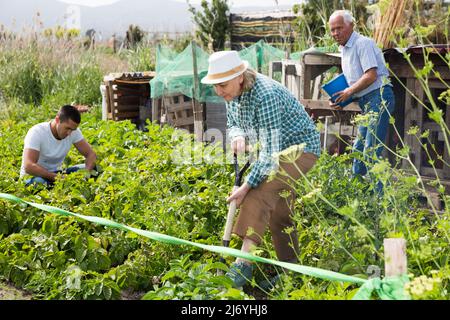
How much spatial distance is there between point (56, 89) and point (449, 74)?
30.2 ft

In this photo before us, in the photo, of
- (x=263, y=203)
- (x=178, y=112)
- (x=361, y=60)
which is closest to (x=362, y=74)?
(x=361, y=60)

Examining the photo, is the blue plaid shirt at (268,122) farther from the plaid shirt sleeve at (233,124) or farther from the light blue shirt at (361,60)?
the light blue shirt at (361,60)

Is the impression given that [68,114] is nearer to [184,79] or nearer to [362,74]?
[362,74]

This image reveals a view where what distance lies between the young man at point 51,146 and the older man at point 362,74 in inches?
97.7

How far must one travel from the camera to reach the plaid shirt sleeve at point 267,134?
13.9ft

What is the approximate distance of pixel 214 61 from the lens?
4.28 m

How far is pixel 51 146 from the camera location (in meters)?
6.82

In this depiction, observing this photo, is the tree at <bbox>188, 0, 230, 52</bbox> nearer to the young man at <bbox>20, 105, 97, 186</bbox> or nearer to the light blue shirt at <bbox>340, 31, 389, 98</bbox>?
the young man at <bbox>20, 105, 97, 186</bbox>

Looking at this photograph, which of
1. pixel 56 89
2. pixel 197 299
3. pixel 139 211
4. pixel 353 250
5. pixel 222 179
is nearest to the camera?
pixel 197 299

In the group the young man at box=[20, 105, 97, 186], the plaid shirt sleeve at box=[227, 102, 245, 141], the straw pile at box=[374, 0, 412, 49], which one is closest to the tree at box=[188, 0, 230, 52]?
the straw pile at box=[374, 0, 412, 49]

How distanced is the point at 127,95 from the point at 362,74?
5.32 m
